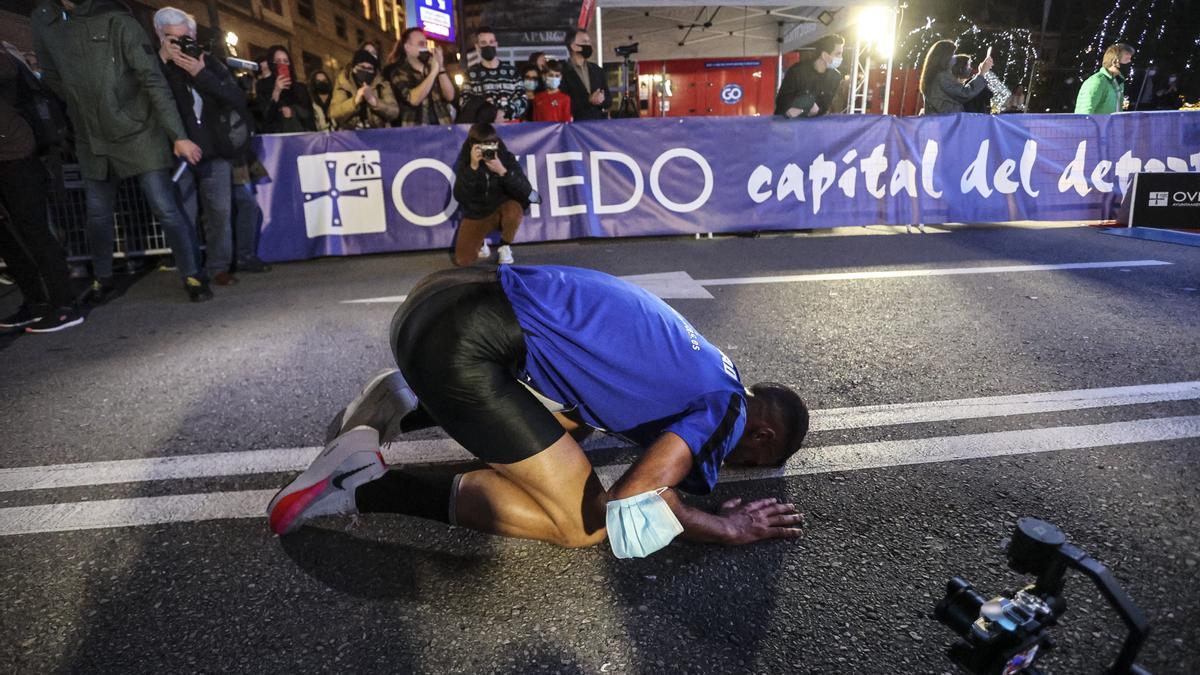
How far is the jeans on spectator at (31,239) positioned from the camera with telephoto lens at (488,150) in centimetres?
314

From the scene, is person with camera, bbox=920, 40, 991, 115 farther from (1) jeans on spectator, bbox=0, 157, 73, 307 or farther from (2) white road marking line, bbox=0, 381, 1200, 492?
(1) jeans on spectator, bbox=0, 157, 73, 307

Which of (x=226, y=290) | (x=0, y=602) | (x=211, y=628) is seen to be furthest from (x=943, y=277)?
(x=226, y=290)

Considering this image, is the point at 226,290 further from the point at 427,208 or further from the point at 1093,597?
the point at 1093,597

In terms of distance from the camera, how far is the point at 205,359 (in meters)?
3.59

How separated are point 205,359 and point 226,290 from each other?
2.14m

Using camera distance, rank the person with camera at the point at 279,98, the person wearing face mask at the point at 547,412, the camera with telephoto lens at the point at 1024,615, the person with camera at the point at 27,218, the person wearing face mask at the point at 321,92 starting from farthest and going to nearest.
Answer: the person wearing face mask at the point at 321,92, the person with camera at the point at 279,98, the person with camera at the point at 27,218, the person wearing face mask at the point at 547,412, the camera with telephoto lens at the point at 1024,615

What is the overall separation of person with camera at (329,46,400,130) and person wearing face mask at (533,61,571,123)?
166cm

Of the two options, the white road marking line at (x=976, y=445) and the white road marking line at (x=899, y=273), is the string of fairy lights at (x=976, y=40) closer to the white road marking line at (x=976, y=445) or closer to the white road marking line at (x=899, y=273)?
the white road marking line at (x=899, y=273)

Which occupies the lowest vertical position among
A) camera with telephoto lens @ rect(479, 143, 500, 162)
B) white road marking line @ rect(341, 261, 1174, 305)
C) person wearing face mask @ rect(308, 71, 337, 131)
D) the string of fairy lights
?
white road marking line @ rect(341, 261, 1174, 305)

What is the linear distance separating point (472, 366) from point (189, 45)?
4694 millimetres

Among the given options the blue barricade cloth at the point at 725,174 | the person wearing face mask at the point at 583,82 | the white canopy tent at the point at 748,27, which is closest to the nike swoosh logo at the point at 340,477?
the blue barricade cloth at the point at 725,174

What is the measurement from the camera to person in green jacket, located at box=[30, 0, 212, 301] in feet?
14.7

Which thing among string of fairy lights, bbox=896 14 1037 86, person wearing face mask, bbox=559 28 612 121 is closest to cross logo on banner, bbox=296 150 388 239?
person wearing face mask, bbox=559 28 612 121

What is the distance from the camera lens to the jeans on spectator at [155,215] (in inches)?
190
